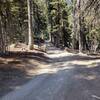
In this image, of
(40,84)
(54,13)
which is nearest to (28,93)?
(40,84)

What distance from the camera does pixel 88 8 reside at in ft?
73.4

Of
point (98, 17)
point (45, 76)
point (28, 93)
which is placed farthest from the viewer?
point (98, 17)

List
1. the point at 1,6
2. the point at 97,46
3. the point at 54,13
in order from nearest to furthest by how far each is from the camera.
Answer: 1. the point at 1,6
2. the point at 54,13
3. the point at 97,46

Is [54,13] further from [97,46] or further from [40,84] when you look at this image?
[40,84]

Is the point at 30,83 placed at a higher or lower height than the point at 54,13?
lower

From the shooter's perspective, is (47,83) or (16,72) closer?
(47,83)

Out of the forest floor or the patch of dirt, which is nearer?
the forest floor

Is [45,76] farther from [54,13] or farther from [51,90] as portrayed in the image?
[54,13]

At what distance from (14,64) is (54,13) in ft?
131

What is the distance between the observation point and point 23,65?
21.5m

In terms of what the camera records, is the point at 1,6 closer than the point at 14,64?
No

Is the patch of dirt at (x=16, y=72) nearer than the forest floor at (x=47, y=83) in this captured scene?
No

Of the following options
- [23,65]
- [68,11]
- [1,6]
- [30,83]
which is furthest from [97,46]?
[30,83]

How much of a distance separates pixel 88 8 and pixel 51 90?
10453 millimetres
